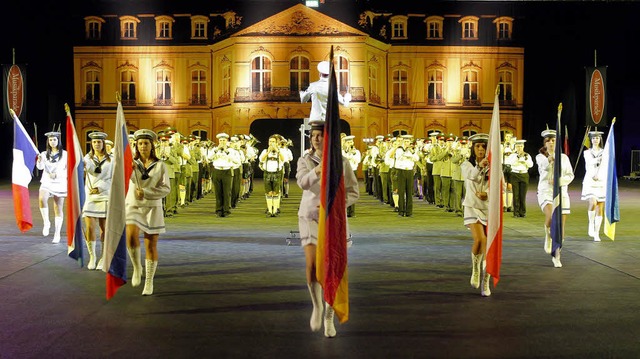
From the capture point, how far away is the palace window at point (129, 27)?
40625mm

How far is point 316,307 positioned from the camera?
7.06 m

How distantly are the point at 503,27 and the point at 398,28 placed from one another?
5062 mm

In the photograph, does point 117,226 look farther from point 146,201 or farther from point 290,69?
point 290,69

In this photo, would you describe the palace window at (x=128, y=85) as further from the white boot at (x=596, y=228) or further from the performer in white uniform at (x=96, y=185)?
the performer in white uniform at (x=96, y=185)

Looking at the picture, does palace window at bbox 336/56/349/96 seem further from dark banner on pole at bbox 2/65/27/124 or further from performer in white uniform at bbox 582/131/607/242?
performer in white uniform at bbox 582/131/607/242

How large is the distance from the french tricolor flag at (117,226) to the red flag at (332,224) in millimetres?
2357

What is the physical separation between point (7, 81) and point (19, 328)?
2490 centimetres

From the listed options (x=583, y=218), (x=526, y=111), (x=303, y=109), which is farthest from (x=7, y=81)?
(x=526, y=111)

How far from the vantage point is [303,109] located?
40906 mm

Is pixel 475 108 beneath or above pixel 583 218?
above

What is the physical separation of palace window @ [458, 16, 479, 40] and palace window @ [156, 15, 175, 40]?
555 inches

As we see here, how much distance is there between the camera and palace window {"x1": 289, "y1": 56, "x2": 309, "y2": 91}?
4134cm

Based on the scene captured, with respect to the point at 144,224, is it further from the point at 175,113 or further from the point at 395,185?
the point at 175,113

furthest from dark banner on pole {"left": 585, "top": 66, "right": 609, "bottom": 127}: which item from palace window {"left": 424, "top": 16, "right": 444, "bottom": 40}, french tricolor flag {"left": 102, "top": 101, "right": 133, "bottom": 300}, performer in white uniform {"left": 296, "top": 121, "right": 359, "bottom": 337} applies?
performer in white uniform {"left": 296, "top": 121, "right": 359, "bottom": 337}
